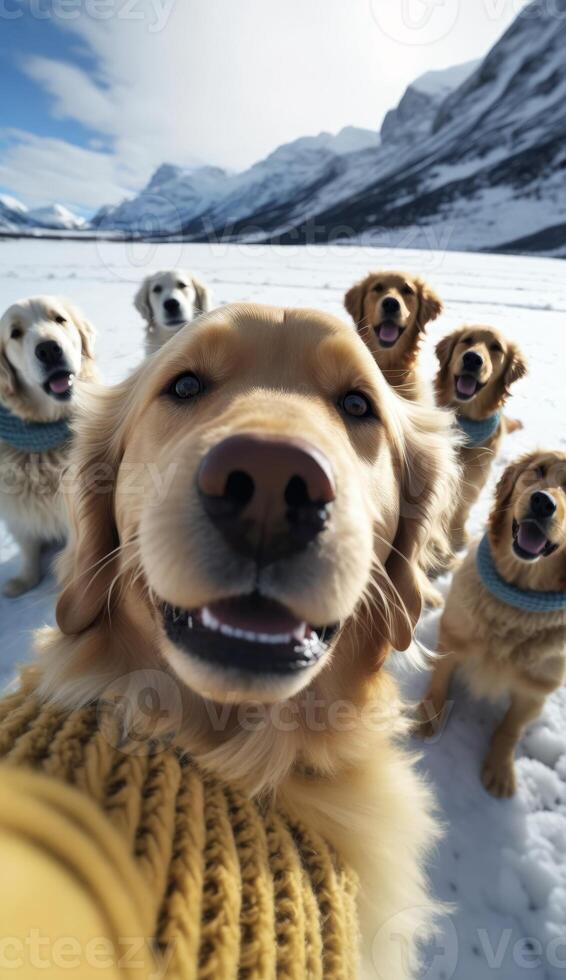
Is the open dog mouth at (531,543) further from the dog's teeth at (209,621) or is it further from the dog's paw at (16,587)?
the dog's paw at (16,587)

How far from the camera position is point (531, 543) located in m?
2.41

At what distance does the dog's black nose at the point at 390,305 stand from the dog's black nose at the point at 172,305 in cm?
258

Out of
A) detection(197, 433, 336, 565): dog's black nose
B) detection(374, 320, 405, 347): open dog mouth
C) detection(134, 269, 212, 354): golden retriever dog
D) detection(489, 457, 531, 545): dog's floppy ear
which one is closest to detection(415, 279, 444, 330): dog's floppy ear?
detection(374, 320, 405, 347): open dog mouth

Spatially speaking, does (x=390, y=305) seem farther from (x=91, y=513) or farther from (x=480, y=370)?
(x=91, y=513)

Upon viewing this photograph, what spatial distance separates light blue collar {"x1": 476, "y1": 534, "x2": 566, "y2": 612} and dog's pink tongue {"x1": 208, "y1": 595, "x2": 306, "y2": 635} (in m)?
1.86

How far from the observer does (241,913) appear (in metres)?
0.98

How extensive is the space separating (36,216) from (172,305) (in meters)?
217

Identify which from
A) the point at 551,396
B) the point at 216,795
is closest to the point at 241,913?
the point at 216,795

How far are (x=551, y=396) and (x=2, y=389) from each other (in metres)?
7.29

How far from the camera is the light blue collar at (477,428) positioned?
14.0 feet

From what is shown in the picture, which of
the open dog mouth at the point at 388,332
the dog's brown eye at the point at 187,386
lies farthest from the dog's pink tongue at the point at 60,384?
the open dog mouth at the point at 388,332

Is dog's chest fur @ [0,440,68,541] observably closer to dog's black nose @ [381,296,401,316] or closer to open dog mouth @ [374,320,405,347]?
open dog mouth @ [374,320,405,347]

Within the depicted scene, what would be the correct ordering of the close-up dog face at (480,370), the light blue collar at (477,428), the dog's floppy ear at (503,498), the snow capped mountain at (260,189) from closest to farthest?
Result: the dog's floppy ear at (503,498) < the close-up dog face at (480,370) < the light blue collar at (477,428) < the snow capped mountain at (260,189)

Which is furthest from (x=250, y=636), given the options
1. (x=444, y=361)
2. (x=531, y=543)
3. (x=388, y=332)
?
(x=388, y=332)
